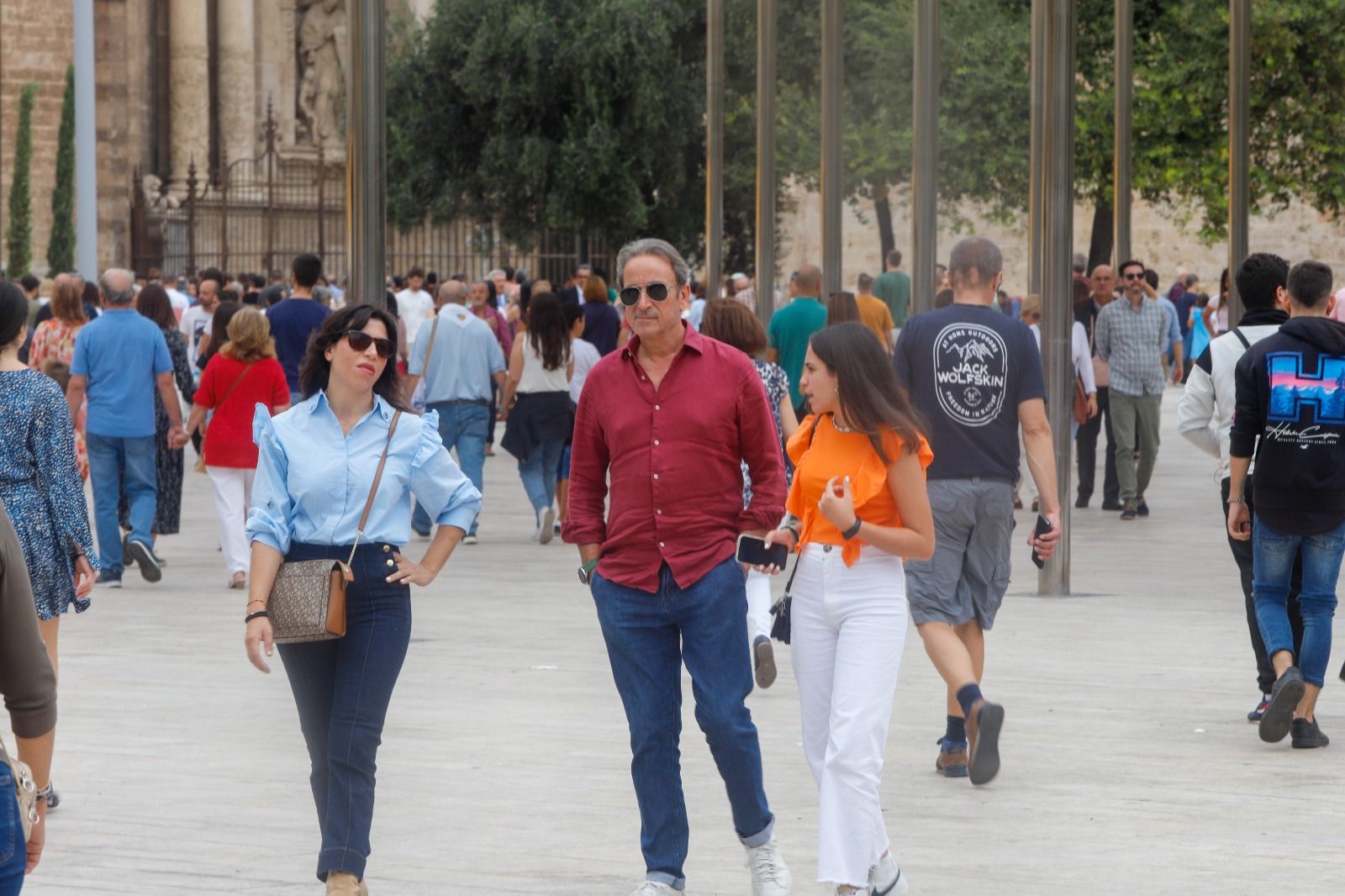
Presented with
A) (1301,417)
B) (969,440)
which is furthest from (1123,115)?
(969,440)

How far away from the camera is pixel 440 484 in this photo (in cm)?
557

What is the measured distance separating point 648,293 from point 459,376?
9269 millimetres

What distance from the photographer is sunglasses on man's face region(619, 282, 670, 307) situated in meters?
5.60

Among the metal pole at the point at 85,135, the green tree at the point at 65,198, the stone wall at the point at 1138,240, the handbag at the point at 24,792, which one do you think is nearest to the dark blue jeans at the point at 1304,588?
the handbag at the point at 24,792

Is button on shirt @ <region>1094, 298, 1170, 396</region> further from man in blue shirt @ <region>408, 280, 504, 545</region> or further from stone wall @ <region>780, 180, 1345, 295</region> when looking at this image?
stone wall @ <region>780, 180, 1345, 295</region>

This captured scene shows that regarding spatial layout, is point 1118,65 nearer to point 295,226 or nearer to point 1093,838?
point 1093,838

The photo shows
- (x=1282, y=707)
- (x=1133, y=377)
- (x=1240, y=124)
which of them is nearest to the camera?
(x=1282, y=707)

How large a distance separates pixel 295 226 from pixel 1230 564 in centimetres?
2655

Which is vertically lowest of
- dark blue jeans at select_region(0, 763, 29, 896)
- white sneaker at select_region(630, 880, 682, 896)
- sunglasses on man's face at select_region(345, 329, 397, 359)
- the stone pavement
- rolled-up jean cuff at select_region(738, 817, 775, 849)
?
the stone pavement

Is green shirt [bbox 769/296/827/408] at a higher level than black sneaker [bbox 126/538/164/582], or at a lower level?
higher

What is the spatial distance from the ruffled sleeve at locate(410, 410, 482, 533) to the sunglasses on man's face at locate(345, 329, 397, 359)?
198 millimetres

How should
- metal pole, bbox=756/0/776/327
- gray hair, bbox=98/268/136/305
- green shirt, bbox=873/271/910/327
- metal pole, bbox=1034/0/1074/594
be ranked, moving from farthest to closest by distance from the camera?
green shirt, bbox=873/271/910/327
metal pole, bbox=756/0/776/327
gray hair, bbox=98/268/136/305
metal pole, bbox=1034/0/1074/594

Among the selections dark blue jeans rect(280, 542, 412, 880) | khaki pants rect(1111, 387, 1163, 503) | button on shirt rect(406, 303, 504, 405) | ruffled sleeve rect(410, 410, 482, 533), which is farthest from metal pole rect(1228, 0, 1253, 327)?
dark blue jeans rect(280, 542, 412, 880)

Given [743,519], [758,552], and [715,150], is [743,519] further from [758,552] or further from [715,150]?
[715,150]
